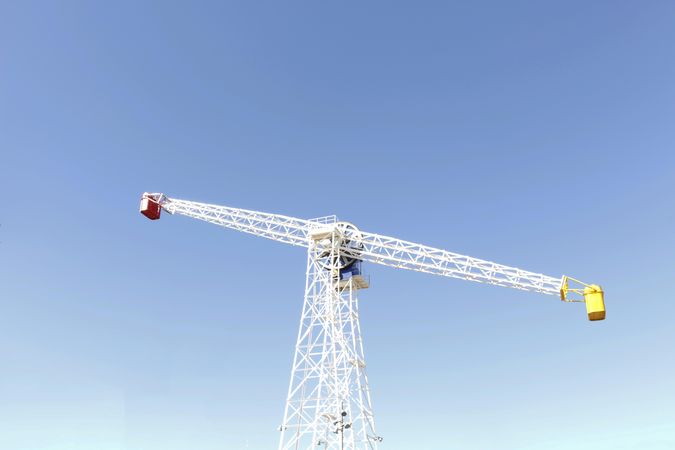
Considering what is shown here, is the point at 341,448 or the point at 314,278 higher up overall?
the point at 314,278

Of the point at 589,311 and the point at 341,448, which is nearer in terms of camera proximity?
the point at 589,311

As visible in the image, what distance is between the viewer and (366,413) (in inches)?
2167

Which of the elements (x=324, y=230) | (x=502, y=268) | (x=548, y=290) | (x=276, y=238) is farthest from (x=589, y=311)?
(x=276, y=238)

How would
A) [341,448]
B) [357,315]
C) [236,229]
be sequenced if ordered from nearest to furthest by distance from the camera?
[341,448]
[357,315]
[236,229]

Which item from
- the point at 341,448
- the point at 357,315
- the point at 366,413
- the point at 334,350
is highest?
the point at 357,315

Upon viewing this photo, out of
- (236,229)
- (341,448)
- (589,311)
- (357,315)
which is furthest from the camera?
(236,229)

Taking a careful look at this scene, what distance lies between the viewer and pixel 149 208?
65125 millimetres

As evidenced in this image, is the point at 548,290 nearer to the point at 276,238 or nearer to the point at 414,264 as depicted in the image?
the point at 414,264

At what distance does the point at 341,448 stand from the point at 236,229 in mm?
25503

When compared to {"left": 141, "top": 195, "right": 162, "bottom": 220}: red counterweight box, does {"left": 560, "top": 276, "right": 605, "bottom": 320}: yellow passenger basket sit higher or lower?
lower

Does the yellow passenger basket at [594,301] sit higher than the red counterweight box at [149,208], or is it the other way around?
the red counterweight box at [149,208]

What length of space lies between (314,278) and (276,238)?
655cm

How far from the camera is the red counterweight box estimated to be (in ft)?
213

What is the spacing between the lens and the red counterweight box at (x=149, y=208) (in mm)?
64969
